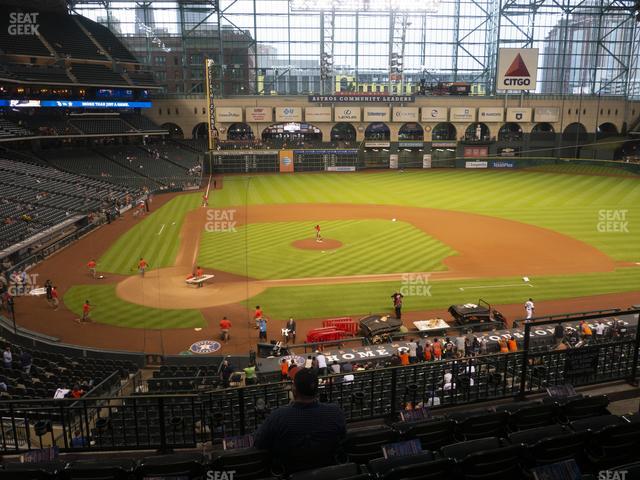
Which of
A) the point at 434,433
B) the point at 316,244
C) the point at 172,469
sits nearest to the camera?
the point at 172,469

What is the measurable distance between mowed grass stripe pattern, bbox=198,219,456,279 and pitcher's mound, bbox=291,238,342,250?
0.51 meters

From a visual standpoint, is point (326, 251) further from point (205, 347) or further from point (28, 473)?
point (28, 473)

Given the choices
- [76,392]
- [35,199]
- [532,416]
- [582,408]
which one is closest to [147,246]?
[35,199]

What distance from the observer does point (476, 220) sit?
4419cm

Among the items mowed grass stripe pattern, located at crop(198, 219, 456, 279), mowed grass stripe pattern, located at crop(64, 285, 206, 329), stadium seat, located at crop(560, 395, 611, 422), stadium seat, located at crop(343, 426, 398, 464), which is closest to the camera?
stadium seat, located at crop(343, 426, 398, 464)

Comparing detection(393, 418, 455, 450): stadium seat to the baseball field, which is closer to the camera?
detection(393, 418, 455, 450): stadium seat

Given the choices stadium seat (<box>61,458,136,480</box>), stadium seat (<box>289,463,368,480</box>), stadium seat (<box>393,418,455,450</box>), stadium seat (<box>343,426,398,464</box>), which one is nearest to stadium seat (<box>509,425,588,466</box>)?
stadium seat (<box>393,418,455,450</box>)

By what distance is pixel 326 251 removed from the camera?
114 feet

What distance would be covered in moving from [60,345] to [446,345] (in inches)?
606

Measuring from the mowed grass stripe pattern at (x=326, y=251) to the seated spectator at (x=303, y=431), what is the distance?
2438 centimetres

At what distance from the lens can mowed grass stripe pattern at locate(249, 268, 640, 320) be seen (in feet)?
83.2

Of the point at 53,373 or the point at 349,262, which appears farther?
the point at 349,262

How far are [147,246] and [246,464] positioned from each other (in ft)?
106

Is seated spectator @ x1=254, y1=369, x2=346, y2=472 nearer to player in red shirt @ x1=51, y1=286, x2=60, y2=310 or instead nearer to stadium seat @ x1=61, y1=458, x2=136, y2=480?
stadium seat @ x1=61, y1=458, x2=136, y2=480
